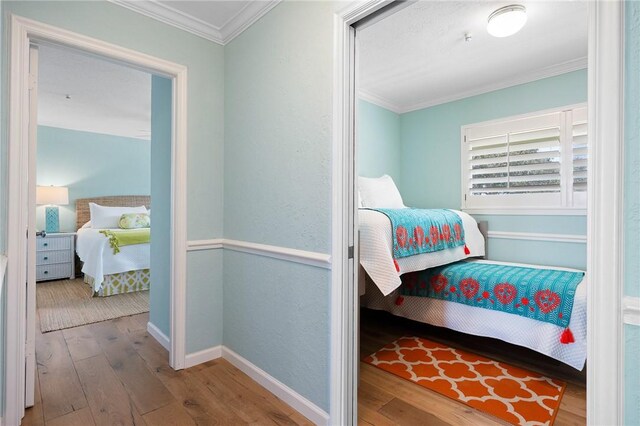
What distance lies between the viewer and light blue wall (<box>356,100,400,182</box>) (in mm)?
3842

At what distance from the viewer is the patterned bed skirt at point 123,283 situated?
162 inches

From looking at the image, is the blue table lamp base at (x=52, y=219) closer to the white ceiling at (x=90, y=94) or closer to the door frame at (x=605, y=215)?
the white ceiling at (x=90, y=94)

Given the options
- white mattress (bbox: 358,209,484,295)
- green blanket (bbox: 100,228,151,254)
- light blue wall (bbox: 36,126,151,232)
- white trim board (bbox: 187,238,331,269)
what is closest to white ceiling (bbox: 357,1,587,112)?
white mattress (bbox: 358,209,484,295)

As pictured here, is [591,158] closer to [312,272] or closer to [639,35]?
[639,35]

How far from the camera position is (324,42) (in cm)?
171

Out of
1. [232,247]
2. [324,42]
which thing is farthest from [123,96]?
[324,42]

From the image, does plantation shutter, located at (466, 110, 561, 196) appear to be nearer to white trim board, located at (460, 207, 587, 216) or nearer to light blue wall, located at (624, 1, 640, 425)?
white trim board, located at (460, 207, 587, 216)

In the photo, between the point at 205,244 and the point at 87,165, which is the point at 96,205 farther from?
the point at 205,244

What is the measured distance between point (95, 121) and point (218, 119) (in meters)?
3.92

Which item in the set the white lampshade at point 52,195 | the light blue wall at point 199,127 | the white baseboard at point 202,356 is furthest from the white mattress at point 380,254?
the white lampshade at point 52,195

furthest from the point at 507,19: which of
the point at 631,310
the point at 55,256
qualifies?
the point at 55,256

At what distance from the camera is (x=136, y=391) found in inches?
79.1

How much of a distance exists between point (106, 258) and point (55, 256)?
5.21ft

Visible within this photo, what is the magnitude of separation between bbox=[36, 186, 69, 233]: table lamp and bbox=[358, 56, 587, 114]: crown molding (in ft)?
16.3
